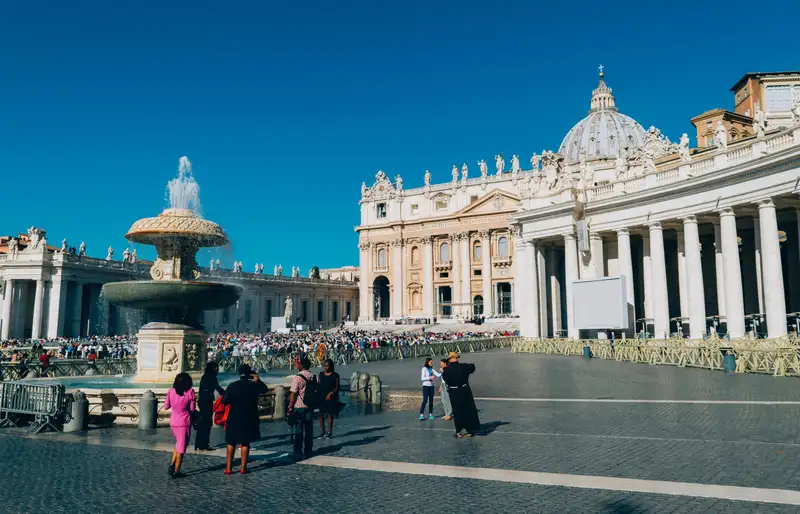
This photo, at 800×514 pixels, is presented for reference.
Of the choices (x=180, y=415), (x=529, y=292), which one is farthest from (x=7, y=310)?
(x=180, y=415)

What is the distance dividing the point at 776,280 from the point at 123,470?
885 inches

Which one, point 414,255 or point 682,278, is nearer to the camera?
point 682,278

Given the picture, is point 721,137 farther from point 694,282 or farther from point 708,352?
point 708,352

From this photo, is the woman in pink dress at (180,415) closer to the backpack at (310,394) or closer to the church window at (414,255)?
the backpack at (310,394)

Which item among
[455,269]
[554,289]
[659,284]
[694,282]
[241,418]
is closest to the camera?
[241,418]

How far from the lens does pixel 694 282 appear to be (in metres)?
25.4

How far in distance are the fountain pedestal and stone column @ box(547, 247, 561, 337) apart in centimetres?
2513

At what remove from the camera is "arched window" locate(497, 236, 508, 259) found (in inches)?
2761

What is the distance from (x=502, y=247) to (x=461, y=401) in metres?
62.4

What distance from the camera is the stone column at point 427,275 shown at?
2923 inches

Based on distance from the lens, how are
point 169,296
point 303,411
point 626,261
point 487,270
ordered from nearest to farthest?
point 303,411
point 169,296
point 626,261
point 487,270

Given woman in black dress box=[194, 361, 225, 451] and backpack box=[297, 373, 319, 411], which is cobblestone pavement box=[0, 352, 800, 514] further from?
backpack box=[297, 373, 319, 411]

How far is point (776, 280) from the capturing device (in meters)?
21.8

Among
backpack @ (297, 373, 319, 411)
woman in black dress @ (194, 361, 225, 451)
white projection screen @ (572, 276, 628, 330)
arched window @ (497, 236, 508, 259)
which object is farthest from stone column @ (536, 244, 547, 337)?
arched window @ (497, 236, 508, 259)
